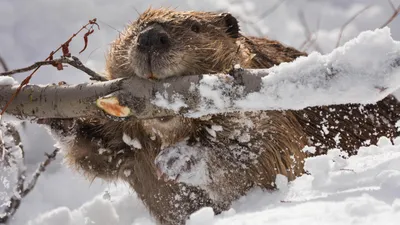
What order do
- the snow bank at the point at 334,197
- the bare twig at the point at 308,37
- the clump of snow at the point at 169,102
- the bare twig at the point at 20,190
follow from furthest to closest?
the bare twig at the point at 308,37 < the bare twig at the point at 20,190 < the clump of snow at the point at 169,102 < the snow bank at the point at 334,197

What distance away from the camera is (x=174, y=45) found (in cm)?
239

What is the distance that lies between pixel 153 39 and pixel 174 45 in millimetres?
124

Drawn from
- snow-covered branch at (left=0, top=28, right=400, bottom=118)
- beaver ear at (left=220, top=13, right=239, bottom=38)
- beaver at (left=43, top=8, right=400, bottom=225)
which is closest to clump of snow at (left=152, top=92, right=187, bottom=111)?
snow-covered branch at (left=0, top=28, right=400, bottom=118)

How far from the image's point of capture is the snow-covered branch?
161cm

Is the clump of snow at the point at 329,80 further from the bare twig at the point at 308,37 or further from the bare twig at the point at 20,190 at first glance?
the bare twig at the point at 308,37

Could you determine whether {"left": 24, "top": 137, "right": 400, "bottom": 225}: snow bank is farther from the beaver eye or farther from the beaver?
the beaver eye

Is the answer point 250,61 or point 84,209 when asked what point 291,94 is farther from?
point 84,209

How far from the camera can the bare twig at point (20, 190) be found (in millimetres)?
4012

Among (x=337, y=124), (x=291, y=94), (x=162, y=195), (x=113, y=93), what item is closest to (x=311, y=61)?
(x=291, y=94)

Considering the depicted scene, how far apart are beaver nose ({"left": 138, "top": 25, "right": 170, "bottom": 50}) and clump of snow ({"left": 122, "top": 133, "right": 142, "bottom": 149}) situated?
0.61 m

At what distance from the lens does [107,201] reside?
3.57 metres

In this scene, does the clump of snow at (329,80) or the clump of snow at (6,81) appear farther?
the clump of snow at (6,81)

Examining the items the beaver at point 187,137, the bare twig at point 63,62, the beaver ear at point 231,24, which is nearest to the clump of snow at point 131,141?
the beaver at point 187,137

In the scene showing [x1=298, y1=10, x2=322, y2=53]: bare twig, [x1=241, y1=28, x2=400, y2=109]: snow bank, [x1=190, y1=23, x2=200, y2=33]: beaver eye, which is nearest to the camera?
[x1=241, y1=28, x2=400, y2=109]: snow bank
